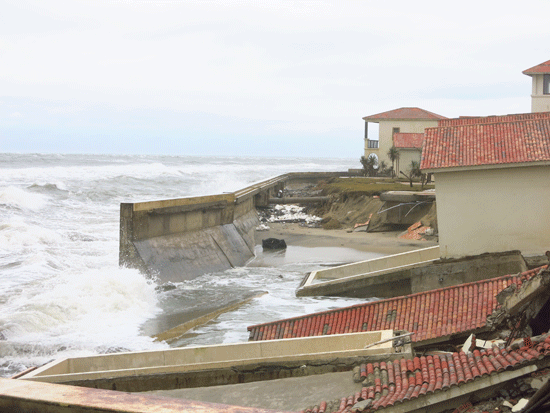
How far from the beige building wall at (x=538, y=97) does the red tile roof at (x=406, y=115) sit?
73.2 ft

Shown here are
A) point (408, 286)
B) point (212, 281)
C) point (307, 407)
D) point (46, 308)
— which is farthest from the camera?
point (212, 281)

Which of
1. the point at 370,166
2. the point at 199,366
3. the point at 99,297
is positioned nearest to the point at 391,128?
the point at 370,166

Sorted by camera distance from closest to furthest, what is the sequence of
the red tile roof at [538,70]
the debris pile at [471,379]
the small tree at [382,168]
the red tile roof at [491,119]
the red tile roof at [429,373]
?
the debris pile at [471,379] < the red tile roof at [429,373] < the red tile roof at [491,119] < the red tile roof at [538,70] < the small tree at [382,168]

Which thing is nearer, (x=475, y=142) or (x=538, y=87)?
(x=475, y=142)

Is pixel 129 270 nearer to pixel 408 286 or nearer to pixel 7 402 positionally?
pixel 408 286

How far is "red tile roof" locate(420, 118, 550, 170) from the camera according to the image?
16.7 m

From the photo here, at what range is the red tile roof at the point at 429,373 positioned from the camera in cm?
708

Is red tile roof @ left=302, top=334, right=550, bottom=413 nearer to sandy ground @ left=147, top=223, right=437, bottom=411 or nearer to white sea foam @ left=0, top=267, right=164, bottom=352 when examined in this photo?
sandy ground @ left=147, top=223, right=437, bottom=411

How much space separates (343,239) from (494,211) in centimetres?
1273

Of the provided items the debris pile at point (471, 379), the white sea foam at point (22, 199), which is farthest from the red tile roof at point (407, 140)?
the debris pile at point (471, 379)

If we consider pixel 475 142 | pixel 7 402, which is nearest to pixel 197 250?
pixel 475 142

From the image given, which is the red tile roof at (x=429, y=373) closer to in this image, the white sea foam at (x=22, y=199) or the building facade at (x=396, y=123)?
the white sea foam at (x=22, y=199)

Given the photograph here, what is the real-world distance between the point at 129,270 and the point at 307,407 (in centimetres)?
1223

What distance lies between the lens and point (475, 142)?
702 inches
